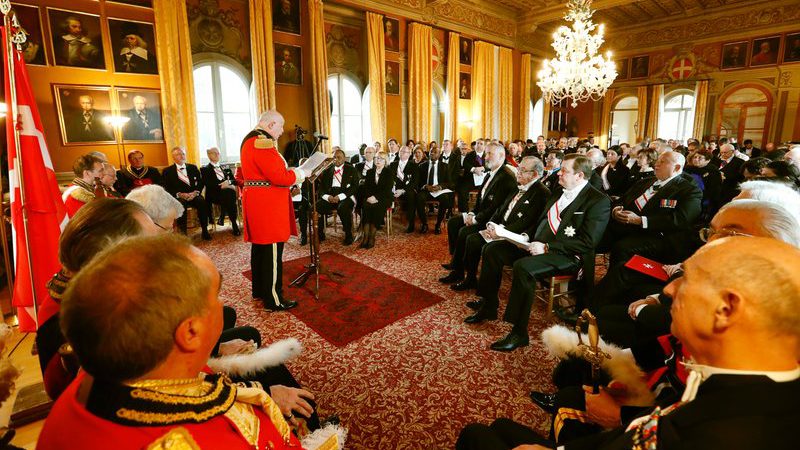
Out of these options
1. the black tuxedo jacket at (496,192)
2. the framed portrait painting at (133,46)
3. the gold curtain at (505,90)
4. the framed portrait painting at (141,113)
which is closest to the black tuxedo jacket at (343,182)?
the black tuxedo jacket at (496,192)

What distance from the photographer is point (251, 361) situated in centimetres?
165

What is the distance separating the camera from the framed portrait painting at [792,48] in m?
12.8

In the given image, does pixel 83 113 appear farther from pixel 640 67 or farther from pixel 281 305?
pixel 640 67

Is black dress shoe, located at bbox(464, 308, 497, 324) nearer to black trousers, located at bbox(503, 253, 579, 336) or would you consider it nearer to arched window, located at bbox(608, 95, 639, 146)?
black trousers, located at bbox(503, 253, 579, 336)

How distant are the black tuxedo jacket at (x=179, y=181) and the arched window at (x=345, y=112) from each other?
13.1ft

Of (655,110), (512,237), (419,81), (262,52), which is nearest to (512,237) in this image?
(512,237)

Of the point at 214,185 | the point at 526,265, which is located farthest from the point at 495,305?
the point at 214,185

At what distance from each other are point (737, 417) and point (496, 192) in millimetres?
4116

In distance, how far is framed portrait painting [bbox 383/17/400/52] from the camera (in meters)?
10.9

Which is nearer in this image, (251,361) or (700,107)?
(251,361)

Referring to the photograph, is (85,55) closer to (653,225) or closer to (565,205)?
(565,205)

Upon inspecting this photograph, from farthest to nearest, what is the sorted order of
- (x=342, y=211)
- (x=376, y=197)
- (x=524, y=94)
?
(x=524, y=94), (x=376, y=197), (x=342, y=211)

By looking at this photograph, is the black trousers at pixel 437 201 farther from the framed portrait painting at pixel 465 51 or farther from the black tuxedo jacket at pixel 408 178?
the framed portrait painting at pixel 465 51

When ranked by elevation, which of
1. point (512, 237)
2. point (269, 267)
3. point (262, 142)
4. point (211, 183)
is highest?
point (262, 142)
